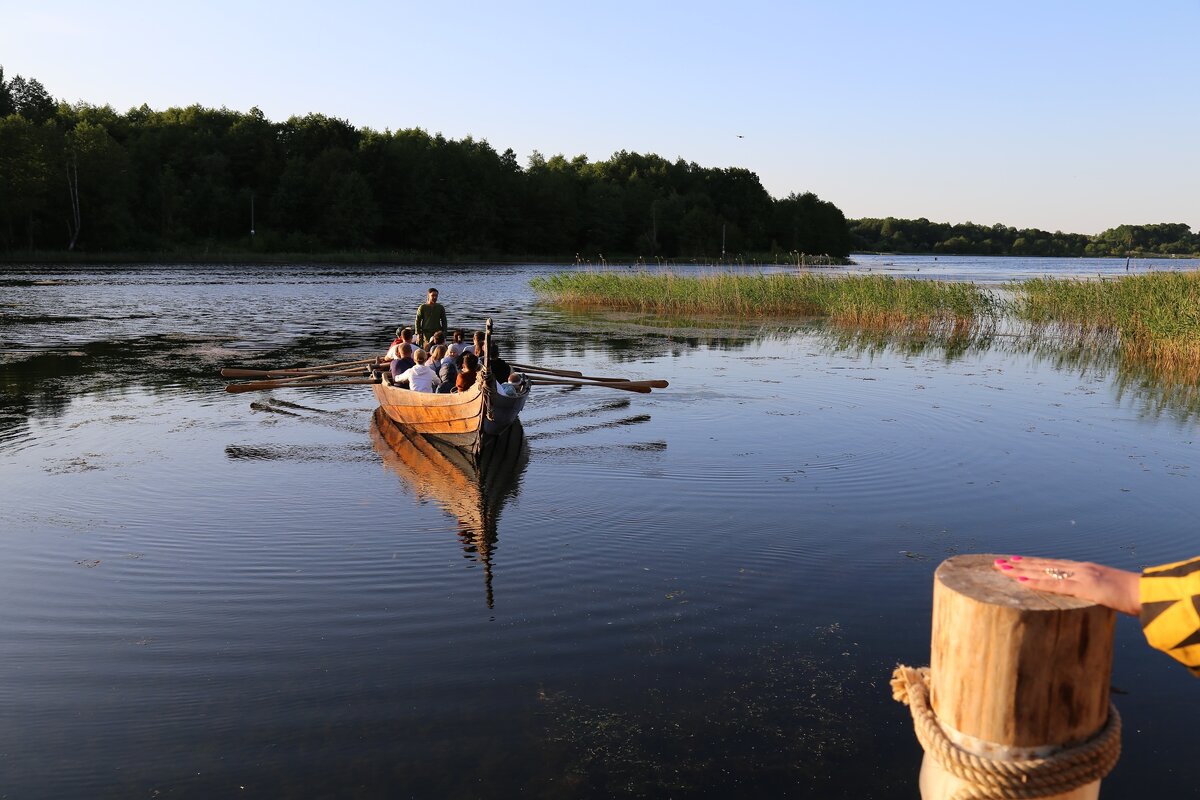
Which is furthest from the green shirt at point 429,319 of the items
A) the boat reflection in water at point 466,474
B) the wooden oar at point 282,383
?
the boat reflection in water at point 466,474

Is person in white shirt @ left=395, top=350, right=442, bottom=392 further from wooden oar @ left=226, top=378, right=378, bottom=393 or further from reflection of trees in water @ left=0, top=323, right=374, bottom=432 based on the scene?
reflection of trees in water @ left=0, top=323, right=374, bottom=432

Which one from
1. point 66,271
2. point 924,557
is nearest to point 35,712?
point 924,557

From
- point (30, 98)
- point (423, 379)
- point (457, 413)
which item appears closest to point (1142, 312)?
point (423, 379)

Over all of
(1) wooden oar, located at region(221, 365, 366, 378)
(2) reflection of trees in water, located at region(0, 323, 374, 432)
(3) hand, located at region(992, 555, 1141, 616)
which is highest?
(3) hand, located at region(992, 555, 1141, 616)

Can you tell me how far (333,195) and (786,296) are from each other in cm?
7036

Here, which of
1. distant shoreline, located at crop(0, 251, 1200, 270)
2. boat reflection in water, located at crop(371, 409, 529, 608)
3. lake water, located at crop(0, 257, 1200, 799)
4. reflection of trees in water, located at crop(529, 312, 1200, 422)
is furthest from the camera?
distant shoreline, located at crop(0, 251, 1200, 270)

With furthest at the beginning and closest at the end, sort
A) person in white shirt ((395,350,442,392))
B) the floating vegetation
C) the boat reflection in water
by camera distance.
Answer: person in white shirt ((395,350,442,392)) → the boat reflection in water → the floating vegetation

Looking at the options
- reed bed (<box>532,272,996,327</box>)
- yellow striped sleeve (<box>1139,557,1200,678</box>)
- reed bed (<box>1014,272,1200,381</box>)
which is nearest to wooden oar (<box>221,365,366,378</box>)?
yellow striped sleeve (<box>1139,557,1200,678</box>)

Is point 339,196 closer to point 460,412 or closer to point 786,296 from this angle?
point 786,296

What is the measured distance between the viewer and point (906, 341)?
2322 cm

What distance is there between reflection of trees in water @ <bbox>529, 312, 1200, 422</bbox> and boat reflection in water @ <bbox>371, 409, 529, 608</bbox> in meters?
7.57

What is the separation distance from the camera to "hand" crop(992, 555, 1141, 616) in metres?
2.23

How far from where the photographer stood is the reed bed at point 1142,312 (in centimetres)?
1816

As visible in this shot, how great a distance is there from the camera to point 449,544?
25.1 ft
